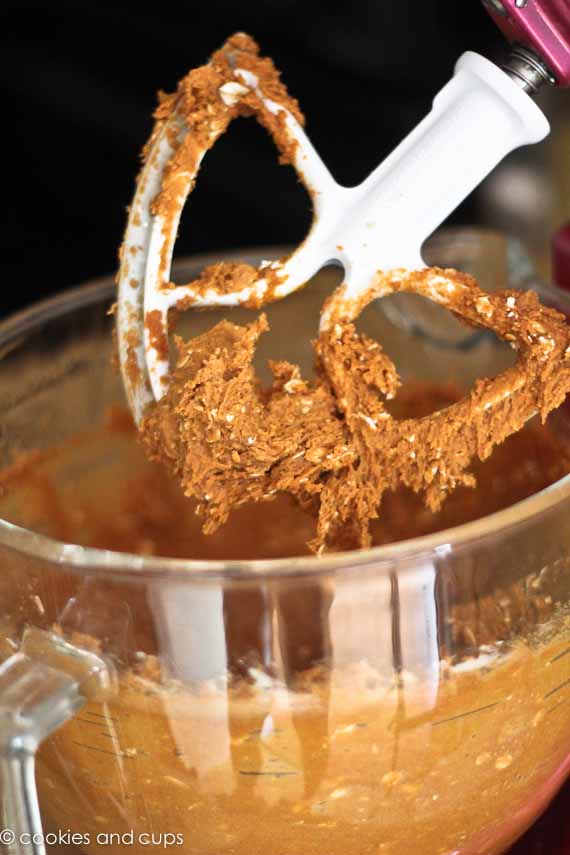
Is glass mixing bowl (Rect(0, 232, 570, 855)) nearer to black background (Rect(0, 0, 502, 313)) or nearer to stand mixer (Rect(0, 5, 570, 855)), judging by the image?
stand mixer (Rect(0, 5, 570, 855))

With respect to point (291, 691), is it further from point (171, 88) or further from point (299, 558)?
point (171, 88)

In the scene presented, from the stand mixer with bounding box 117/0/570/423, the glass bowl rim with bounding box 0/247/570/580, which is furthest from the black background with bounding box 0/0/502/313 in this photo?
the glass bowl rim with bounding box 0/247/570/580

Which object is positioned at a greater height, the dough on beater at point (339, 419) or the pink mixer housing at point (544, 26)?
the pink mixer housing at point (544, 26)

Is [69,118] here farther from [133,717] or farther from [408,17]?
[133,717]

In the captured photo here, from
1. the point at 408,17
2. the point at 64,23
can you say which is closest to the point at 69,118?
the point at 64,23

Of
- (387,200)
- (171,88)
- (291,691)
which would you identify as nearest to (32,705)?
(291,691)

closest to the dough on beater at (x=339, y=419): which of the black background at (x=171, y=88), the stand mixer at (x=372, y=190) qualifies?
the stand mixer at (x=372, y=190)

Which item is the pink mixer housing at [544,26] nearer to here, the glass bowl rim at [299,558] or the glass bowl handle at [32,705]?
the glass bowl rim at [299,558]
